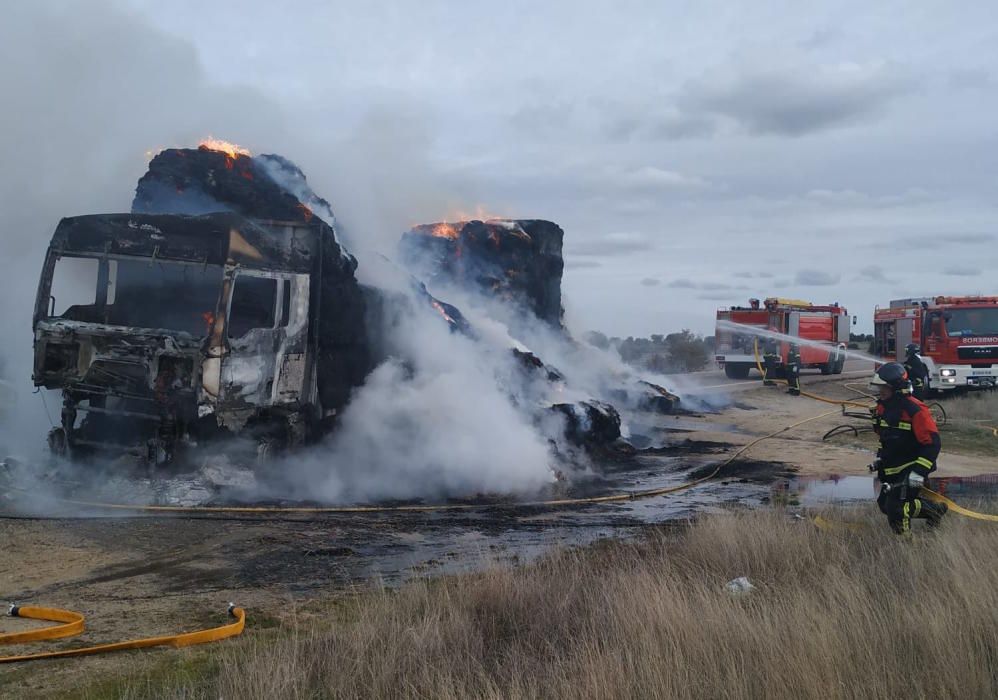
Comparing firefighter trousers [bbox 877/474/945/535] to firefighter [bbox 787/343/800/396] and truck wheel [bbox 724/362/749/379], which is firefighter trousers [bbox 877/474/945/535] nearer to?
firefighter [bbox 787/343/800/396]

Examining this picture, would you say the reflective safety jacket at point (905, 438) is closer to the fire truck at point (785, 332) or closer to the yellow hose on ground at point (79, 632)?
the yellow hose on ground at point (79, 632)

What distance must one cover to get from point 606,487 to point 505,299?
282 inches

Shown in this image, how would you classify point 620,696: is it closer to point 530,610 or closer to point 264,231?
point 530,610

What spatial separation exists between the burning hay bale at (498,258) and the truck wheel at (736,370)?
46.7 ft

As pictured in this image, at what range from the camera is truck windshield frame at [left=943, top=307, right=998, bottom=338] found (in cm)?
2127

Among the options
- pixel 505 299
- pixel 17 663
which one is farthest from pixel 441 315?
pixel 17 663

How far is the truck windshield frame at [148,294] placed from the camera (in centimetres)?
923

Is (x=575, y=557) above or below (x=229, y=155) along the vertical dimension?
below

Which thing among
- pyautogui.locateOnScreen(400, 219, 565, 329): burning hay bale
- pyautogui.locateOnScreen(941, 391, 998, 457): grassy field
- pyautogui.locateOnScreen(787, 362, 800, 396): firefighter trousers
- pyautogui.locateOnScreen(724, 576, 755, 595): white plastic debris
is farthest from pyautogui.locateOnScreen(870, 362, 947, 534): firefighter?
pyautogui.locateOnScreen(787, 362, 800, 396): firefighter trousers

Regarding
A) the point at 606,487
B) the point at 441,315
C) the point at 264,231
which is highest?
the point at 264,231

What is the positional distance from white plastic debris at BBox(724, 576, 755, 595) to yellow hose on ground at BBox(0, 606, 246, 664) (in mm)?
3351

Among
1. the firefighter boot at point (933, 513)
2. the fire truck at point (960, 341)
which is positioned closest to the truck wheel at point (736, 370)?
the fire truck at point (960, 341)

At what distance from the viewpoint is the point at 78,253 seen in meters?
9.34

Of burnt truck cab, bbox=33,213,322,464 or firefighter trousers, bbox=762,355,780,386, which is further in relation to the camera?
firefighter trousers, bbox=762,355,780,386
